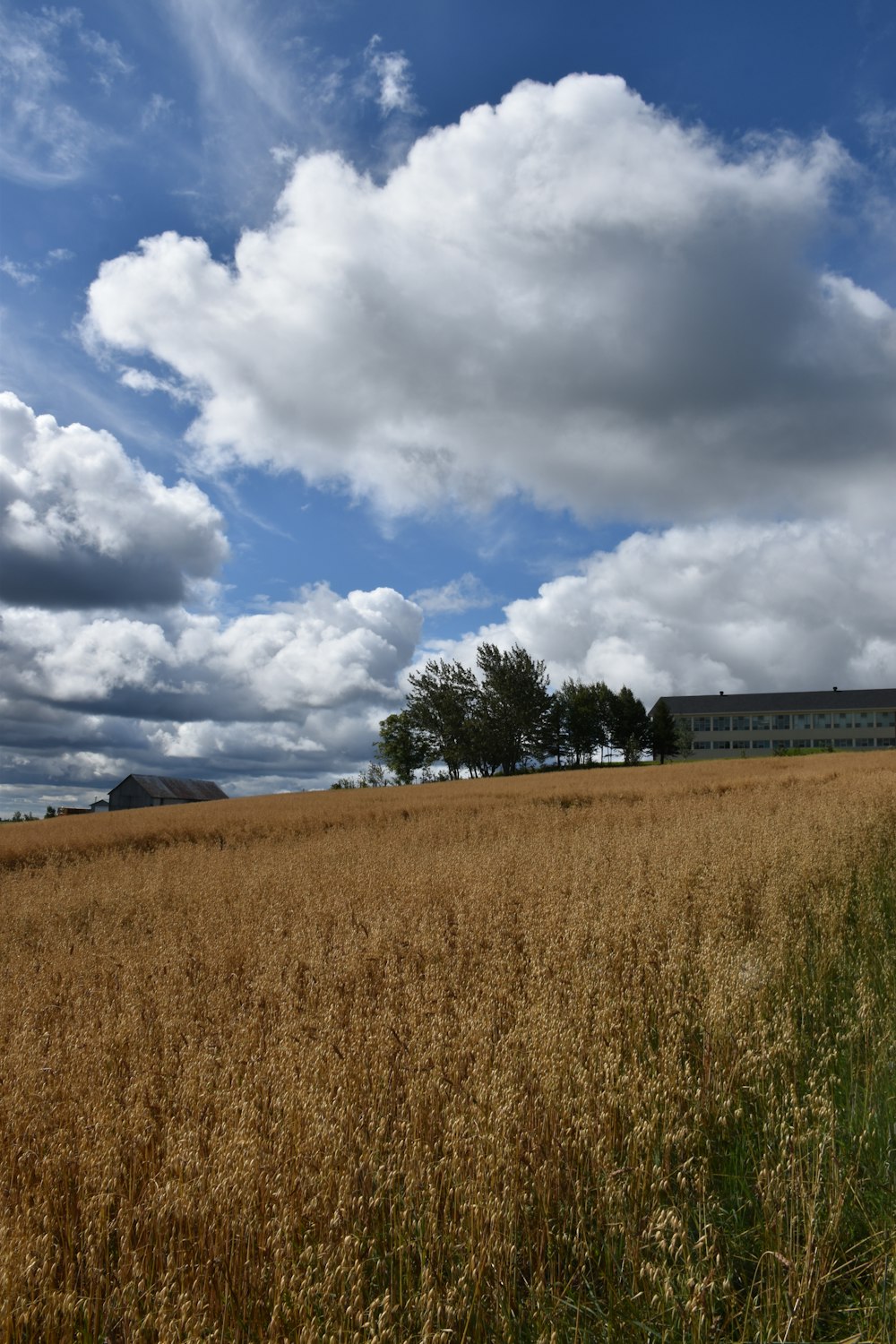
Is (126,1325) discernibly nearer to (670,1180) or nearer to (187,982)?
(670,1180)

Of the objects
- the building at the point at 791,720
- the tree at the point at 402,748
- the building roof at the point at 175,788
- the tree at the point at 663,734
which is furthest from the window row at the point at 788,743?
the building roof at the point at 175,788

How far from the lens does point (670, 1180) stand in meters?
3.59

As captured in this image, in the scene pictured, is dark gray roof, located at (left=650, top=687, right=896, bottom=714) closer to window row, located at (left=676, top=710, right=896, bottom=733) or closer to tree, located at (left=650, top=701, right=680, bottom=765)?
window row, located at (left=676, top=710, right=896, bottom=733)

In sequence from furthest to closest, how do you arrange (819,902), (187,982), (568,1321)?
1. (819,902)
2. (187,982)
3. (568,1321)

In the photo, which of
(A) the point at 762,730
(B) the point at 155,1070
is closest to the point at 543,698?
(A) the point at 762,730

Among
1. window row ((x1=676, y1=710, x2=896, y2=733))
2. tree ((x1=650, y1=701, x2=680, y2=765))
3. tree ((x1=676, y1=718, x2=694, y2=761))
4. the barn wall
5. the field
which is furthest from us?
window row ((x1=676, y1=710, x2=896, y2=733))

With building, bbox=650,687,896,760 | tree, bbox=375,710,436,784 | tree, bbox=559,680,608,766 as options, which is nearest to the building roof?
tree, bbox=375,710,436,784

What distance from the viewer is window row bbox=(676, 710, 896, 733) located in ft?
336

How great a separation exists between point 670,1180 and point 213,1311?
2037mm

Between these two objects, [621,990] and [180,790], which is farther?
[180,790]

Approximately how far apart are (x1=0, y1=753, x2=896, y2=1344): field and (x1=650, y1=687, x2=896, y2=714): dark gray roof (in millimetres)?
102406

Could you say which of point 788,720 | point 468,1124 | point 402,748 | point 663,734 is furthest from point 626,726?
point 468,1124

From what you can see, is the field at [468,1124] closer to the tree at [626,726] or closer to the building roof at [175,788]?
the building roof at [175,788]

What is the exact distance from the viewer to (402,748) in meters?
78.4
